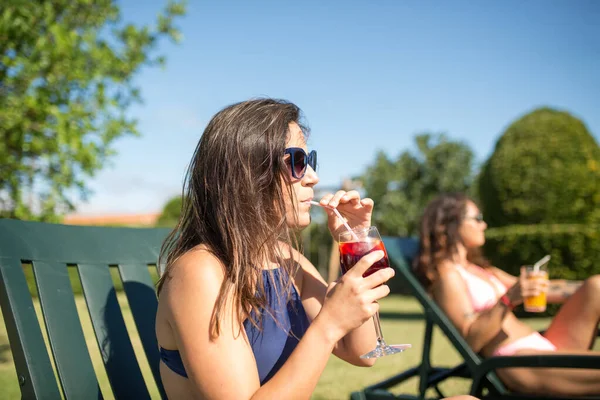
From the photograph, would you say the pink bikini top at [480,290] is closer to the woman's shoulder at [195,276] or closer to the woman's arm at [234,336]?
the woman's arm at [234,336]

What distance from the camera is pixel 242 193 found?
69.6 inches

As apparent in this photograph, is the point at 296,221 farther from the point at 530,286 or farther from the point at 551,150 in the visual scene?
the point at 551,150

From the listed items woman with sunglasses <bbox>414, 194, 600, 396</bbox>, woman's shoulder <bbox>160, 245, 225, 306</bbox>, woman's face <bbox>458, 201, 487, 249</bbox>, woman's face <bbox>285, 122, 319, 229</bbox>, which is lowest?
woman with sunglasses <bbox>414, 194, 600, 396</bbox>

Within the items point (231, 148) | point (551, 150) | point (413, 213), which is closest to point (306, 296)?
point (231, 148)

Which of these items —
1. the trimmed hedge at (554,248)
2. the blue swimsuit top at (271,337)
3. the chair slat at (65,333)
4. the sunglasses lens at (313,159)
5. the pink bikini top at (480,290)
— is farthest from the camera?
the trimmed hedge at (554,248)

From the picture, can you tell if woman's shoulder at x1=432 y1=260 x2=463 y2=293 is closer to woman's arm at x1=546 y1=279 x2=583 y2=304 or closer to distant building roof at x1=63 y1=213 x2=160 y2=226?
woman's arm at x1=546 y1=279 x2=583 y2=304

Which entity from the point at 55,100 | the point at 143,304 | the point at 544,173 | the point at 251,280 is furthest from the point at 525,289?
the point at 544,173

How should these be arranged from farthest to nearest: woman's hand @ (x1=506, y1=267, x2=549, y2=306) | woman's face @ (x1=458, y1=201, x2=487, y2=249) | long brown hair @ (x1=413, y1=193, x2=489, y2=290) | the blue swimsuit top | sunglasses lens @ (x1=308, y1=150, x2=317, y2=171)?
woman's face @ (x1=458, y1=201, x2=487, y2=249)
long brown hair @ (x1=413, y1=193, x2=489, y2=290)
woman's hand @ (x1=506, y1=267, x2=549, y2=306)
sunglasses lens @ (x1=308, y1=150, x2=317, y2=171)
the blue swimsuit top

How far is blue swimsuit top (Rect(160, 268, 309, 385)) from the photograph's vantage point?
66.4 inches

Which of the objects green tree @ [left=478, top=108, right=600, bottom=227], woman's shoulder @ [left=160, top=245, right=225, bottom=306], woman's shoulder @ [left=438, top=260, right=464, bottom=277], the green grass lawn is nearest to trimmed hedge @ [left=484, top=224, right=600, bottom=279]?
green tree @ [left=478, top=108, right=600, bottom=227]

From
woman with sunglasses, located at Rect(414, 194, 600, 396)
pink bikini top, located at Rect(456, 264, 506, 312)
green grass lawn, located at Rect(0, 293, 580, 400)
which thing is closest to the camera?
woman with sunglasses, located at Rect(414, 194, 600, 396)

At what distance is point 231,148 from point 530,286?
2359mm

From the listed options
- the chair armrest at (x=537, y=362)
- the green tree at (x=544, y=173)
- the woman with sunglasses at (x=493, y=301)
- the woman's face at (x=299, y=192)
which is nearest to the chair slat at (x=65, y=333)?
the woman's face at (x=299, y=192)

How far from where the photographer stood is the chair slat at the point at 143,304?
228 cm
